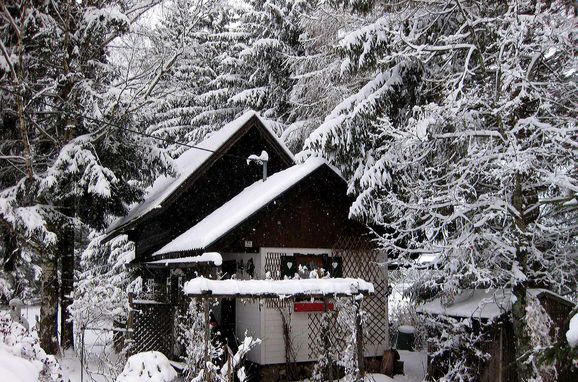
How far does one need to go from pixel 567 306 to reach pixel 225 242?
256 inches

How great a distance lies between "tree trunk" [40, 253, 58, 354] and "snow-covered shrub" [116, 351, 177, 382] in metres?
8.58

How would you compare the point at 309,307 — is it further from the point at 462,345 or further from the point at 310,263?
the point at 462,345

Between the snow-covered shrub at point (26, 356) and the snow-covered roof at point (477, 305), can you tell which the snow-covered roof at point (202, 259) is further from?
the snow-covered roof at point (477, 305)

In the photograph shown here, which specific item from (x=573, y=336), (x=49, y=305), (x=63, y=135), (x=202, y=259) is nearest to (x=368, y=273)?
(x=202, y=259)

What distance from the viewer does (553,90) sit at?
9.09 m

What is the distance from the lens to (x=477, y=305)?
9.77m

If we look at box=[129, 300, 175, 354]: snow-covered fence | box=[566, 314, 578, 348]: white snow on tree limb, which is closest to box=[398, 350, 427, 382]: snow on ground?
box=[129, 300, 175, 354]: snow-covered fence

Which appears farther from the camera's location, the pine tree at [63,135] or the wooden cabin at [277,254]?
the pine tree at [63,135]

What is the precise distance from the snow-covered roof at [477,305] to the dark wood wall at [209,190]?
23.1 feet

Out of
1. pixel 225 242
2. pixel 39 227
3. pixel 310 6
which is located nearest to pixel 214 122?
pixel 310 6

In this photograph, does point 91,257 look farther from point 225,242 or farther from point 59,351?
point 225,242

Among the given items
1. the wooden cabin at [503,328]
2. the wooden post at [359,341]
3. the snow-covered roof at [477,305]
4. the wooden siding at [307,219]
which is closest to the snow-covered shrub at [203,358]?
the wooden post at [359,341]

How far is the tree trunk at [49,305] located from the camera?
42.8 ft

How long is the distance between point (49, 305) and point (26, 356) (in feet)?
22.7
